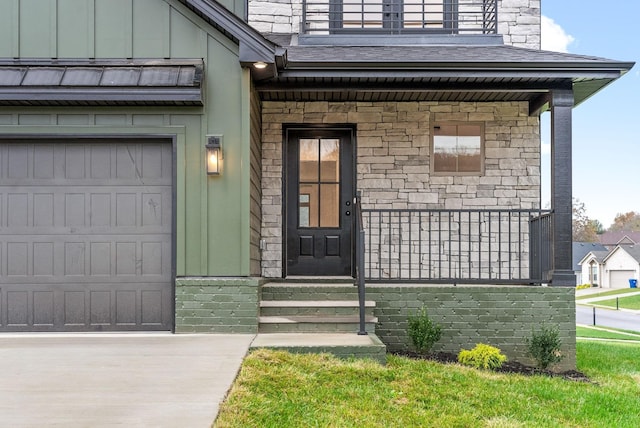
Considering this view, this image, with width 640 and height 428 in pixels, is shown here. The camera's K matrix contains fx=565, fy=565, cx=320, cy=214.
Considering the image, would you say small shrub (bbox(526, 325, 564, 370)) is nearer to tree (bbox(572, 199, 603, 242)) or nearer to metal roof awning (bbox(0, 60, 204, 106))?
metal roof awning (bbox(0, 60, 204, 106))

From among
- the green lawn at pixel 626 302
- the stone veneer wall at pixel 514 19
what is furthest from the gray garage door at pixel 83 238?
the green lawn at pixel 626 302

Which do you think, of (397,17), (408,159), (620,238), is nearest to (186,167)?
(408,159)

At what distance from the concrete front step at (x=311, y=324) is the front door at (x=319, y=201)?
5.26 ft

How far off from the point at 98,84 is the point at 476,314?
468 cm

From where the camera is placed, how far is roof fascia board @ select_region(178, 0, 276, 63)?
5.60 m

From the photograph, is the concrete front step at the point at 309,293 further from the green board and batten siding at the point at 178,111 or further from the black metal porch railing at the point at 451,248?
the black metal porch railing at the point at 451,248

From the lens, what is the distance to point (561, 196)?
246 inches

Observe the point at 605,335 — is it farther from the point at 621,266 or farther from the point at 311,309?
the point at 621,266

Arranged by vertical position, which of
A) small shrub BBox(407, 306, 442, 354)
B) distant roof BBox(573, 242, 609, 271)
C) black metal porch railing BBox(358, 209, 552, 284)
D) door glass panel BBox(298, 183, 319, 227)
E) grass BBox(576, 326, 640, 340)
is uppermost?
door glass panel BBox(298, 183, 319, 227)

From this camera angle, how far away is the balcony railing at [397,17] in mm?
7512

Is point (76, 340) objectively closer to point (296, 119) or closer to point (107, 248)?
point (107, 248)

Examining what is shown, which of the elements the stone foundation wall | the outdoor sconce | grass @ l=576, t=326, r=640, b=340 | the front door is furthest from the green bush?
grass @ l=576, t=326, r=640, b=340

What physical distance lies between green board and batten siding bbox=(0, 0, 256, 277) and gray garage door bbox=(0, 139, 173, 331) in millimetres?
221

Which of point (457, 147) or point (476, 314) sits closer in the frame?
point (476, 314)
